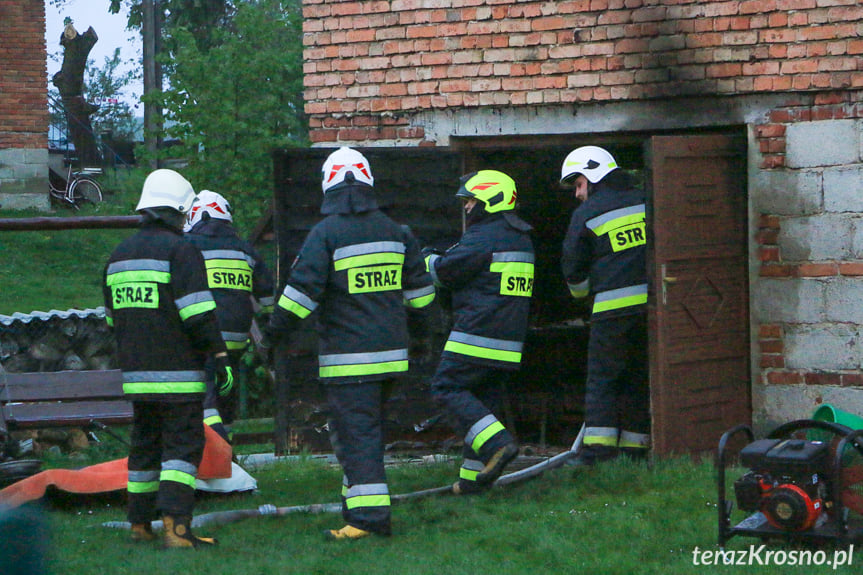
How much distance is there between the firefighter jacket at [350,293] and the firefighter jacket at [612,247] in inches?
71.6

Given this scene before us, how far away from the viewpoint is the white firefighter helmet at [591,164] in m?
7.32

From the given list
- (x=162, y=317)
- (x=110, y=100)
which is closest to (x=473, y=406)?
(x=162, y=317)

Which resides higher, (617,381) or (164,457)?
(617,381)

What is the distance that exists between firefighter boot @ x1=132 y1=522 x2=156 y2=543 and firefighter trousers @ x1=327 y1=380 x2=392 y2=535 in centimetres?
99

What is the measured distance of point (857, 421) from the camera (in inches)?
230

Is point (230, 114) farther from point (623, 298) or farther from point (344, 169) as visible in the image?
point (344, 169)

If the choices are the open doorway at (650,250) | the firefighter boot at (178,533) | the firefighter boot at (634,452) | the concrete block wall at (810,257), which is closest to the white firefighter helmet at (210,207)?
the open doorway at (650,250)

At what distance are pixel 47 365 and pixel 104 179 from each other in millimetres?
19438

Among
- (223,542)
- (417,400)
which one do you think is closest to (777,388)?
(417,400)

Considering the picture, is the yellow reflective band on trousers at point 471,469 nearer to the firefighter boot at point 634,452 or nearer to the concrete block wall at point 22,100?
the firefighter boot at point 634,452

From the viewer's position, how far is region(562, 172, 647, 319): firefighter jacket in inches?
287

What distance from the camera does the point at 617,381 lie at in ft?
24.5

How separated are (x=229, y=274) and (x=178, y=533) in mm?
2366

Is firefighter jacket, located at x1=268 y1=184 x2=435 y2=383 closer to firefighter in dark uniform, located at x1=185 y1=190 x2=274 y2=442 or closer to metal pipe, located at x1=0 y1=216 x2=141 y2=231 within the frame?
firefighter in dark uniform, located at x1=185 y1=190 x2=274 y2=442
